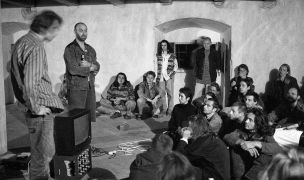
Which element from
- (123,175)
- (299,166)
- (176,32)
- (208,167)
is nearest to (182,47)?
(176,32)

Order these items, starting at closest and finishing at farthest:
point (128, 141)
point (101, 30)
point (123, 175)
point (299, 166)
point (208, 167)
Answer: point (299, 166)
point (208, 167)
point (123, 175)
point (128, 141)
point (101, 30)

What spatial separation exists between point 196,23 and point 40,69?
266 inches

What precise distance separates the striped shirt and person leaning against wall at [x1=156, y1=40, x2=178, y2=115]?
19.2 ft

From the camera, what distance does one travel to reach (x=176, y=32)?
968 centimetres

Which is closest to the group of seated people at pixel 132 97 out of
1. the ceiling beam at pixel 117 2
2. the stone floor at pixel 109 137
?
the stone floor at pixel 109 137

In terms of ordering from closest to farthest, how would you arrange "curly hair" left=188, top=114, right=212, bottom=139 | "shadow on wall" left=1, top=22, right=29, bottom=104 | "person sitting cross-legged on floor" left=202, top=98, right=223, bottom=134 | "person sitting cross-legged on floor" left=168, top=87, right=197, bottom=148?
"curly hair" left=188, top=114, right=212, bottom=139, "person sitting cross-legged on floor" left=202, top=98, right=223, bottom=134, "person sitting cross-legged on floor" left=168, top=87, right=197, bottom=148, "shadow on wall" left=1, top=22, right=29, bottom=104

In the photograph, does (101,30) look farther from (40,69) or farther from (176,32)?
(40,69)

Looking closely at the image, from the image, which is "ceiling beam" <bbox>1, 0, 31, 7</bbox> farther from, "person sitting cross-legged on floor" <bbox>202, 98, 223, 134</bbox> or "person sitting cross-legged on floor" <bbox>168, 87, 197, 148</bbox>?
"person sitting cross-legged on floor" <bbox>202, 98, 223, 134</bbox>

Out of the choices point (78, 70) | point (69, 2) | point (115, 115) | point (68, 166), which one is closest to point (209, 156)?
point (68, 166)

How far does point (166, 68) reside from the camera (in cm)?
910

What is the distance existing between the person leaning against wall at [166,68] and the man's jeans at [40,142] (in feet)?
18.6

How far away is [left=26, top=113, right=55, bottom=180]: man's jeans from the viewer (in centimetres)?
335

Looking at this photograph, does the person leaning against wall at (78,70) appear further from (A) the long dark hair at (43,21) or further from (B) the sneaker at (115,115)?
(B) the sneaker at (115,115)

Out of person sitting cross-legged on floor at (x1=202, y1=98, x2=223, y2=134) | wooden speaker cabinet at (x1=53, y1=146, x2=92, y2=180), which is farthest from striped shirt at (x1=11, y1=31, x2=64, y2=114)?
person sitting cross-legged on floor at (x1=202, y1=98, x2=223, y2=134)
